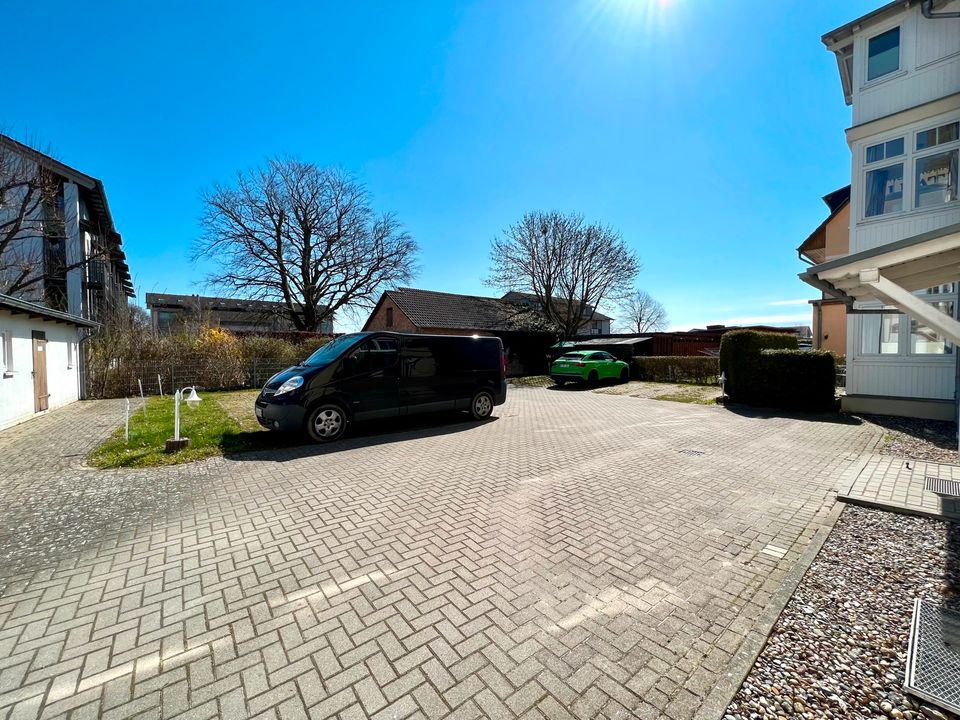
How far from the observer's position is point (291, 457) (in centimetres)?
635

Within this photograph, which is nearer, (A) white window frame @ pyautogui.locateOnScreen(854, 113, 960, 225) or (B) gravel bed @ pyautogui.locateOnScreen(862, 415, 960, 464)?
(B) gravel bed @ pyautogui.locateOnScreen(862, 415, 960, 464)

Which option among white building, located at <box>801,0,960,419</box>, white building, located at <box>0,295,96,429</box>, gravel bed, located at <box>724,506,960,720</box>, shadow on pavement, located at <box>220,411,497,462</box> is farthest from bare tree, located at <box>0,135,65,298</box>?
white building, located at <box>801,0,960,419</box>

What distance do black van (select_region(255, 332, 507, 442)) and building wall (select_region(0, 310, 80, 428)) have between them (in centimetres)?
565

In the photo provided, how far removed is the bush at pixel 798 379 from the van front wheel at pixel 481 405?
800 centimetres

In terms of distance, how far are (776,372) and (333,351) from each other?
11528 millimetres

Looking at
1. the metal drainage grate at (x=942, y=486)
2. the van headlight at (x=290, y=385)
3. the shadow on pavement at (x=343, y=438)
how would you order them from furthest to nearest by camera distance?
the van headlight at (x=290, y=385)
the shadow on pavement at (x=343, y=438)
the metal drainage grate at (x=942, y=486)

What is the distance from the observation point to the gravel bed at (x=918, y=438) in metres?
6.33

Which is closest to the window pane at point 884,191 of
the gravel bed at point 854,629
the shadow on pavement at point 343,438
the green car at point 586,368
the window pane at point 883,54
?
the window pane at point 883,54

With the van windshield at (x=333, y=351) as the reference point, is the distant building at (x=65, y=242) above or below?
above

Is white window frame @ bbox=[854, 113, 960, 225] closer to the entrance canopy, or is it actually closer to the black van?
the entrance canopy

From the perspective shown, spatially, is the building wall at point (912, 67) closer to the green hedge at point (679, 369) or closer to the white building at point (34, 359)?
the green hedge at point (679, 369)

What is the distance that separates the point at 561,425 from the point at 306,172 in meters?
23.9

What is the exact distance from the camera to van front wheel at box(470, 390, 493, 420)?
9609 millimetres

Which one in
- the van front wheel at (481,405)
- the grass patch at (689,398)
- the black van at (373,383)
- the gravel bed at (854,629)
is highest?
the black van at (373,383)
